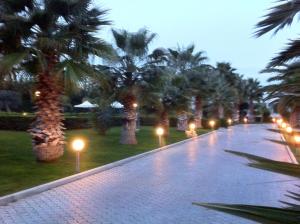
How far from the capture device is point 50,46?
49.8 ft

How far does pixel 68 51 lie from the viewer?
54.3 feet

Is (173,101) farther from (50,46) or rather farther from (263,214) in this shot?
(263,214)

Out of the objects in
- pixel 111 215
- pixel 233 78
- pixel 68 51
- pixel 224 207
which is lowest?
pixel 111 215

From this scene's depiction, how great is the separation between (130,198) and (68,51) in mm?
7009

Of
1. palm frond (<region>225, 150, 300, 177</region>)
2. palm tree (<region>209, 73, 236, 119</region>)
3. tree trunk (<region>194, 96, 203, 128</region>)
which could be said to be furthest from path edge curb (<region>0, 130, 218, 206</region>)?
palm tree (<region>209, 73, 236, 119</region>)

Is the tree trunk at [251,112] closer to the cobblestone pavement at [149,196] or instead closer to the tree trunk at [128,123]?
the tree trunk at [128,123]

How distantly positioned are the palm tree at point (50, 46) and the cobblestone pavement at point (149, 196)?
8.14 ft

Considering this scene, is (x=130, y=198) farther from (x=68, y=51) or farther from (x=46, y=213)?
(x=68, y=51)

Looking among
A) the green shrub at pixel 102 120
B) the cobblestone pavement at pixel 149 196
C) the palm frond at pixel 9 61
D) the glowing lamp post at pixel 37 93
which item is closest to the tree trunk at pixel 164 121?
the green shrub at pixel 102 120

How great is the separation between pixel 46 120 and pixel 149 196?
20.1 ft

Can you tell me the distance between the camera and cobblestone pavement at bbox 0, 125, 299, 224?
899 centimetres

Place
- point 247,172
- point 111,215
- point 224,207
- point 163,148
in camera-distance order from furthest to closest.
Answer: point 163,148 → point 247,172 → point 111,215 → point 224,207

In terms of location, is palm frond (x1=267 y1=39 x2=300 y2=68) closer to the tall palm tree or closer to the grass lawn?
the tall palm tree

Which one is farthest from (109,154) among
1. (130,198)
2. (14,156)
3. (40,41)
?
(130,198)
